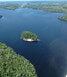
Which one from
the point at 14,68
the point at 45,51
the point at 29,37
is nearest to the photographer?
the point at 14,68

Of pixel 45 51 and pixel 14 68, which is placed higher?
pixel 14 68

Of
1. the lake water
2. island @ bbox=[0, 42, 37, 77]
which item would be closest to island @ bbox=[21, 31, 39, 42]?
the lake water

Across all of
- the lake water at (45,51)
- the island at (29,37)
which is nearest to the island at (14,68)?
the lake water at (45,51)

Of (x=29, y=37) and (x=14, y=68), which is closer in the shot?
(x=14, y=68)

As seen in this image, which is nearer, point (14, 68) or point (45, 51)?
point (14, 68)

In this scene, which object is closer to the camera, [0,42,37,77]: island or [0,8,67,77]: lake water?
[0,42,37,77]: island

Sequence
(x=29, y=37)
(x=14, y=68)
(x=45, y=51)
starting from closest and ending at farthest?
1. (x=14, y=68)
2. (x=45, y=51)
3. (x=29, y=37)

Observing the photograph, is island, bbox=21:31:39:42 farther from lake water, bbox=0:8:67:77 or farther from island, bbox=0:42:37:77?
island, bbox=0:42:37:77

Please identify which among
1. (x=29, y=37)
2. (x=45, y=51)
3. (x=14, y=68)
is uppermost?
(x=14, y=68)

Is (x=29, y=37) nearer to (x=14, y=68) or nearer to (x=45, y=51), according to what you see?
(x=45, y=51)

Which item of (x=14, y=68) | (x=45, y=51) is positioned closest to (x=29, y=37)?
(x=45, y=51)

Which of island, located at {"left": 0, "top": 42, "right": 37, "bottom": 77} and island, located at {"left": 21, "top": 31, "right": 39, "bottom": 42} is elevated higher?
island, located at {"left": 0, "top": 42, "right": 37, "bottom": 77}

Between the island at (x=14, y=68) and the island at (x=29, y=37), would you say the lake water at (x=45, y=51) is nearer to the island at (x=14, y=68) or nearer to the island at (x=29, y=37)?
the island at (x=29, y=37)
